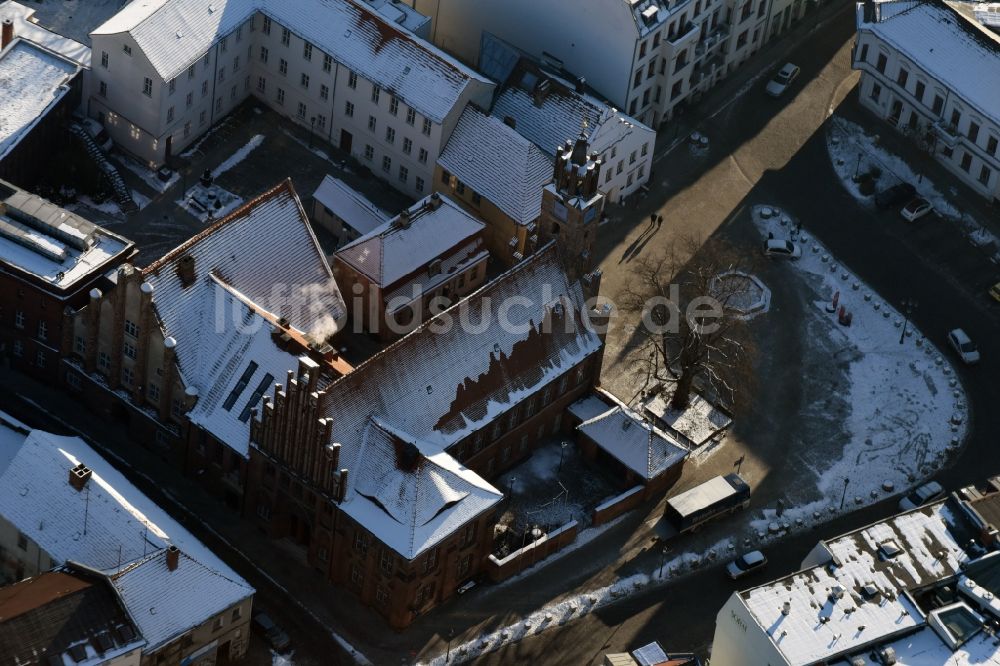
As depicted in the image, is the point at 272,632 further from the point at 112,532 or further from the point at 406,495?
the point at 112,532

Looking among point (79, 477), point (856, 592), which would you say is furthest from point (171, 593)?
point (856, 592)

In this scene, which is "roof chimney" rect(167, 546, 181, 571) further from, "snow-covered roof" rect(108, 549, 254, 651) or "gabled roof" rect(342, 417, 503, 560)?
"gabled roof" rect(342, 417, 503, 560)

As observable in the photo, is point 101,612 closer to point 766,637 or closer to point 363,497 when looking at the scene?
point 363,497

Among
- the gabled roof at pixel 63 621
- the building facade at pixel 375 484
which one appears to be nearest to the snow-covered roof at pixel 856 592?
the building facade at pixel 375 484

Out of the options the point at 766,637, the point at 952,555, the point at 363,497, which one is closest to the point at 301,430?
the point at 363,497

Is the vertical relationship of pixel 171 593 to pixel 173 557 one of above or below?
below

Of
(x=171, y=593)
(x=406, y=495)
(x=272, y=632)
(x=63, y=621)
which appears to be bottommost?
(x=272, y=632)
